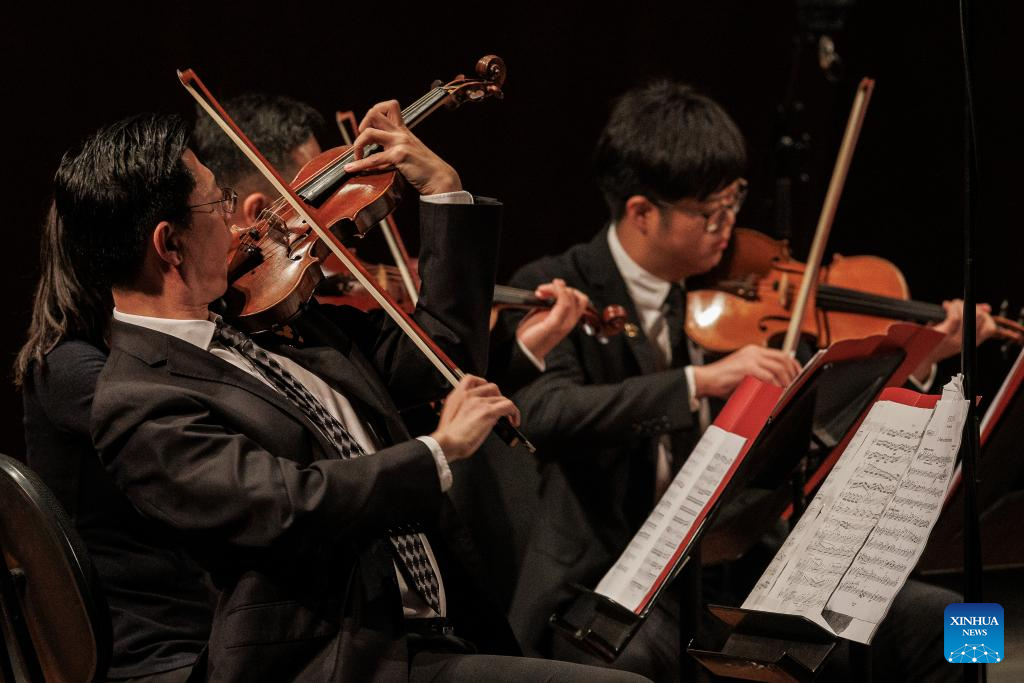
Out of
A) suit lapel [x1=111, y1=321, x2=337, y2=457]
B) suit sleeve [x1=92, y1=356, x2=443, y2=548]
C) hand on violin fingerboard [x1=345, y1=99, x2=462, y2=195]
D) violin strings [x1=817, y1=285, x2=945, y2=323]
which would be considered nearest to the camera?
suit sleeve [x1=92, y1=356, x2=443, y2=548]

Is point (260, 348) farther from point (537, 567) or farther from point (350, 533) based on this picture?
point (537, 567)

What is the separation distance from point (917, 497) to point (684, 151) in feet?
4.40

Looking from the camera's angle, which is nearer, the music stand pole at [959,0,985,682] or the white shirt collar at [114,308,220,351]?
the music stand pole at [959,0,985,682]

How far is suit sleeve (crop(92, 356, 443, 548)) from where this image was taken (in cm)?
145

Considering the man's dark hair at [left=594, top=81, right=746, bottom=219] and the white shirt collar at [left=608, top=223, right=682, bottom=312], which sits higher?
the man's dark hair at [left=594, top=81, right=746, bottom=219]

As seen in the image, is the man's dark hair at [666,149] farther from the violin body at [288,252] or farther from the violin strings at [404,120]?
the violin body at [288,252]

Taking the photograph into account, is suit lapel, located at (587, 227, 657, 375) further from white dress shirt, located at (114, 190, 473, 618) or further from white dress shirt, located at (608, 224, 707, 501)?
white dress shirt, located at (114, 190, 473, 618)

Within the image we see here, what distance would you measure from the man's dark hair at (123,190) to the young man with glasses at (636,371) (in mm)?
928

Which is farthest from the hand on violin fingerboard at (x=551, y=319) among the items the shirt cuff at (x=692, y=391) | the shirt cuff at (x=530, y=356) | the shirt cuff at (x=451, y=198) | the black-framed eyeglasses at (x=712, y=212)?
the shirt cuff at (x=451, y=198)

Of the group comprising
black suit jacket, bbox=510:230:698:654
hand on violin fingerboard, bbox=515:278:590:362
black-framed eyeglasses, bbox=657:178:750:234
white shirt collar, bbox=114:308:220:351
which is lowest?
black suit jacket, bbox=510:230:698:654

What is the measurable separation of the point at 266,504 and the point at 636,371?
1179 mm

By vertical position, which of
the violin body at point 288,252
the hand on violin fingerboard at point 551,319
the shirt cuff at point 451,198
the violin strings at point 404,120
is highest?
the violin strings at point 404,120

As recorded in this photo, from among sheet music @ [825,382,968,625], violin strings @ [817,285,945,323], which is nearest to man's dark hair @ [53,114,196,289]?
sheet music @ [825,382,968,625]

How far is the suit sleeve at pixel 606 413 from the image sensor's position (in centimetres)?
225
